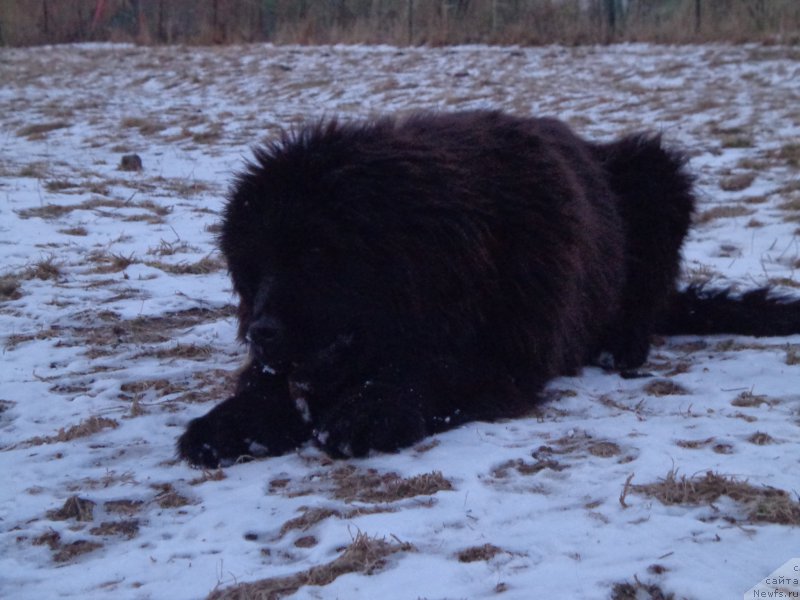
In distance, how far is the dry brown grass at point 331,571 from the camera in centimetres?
219

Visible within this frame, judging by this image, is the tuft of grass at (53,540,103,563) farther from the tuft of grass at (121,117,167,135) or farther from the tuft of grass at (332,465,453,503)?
the tuft of grass at (121,117,167,135)

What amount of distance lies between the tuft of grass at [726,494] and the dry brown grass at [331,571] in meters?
0.77

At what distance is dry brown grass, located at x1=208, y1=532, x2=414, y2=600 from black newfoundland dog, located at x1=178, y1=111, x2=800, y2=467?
72 cm

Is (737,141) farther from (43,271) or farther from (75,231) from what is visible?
(43,271)

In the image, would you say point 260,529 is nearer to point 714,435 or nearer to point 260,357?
point 260,357

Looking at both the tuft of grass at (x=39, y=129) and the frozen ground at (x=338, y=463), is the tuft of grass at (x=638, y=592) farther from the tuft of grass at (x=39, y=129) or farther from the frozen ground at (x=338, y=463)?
the tuft of grass at (x=39, y=129)

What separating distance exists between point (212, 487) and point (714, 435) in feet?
5.78

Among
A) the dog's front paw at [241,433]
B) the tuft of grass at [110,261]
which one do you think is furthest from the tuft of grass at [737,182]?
the dog's front paw at [241,433]

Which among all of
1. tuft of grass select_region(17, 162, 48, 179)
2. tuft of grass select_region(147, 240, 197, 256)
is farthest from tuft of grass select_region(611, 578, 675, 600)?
tuft of grass select_region(17, 162, 48, 179)

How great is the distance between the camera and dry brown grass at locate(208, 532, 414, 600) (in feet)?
7.18

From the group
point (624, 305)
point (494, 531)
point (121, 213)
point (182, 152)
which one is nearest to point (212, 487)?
point (494, 531)

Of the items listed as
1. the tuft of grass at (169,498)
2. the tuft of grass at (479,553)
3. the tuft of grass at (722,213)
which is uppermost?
the tuft of grass at (722,213)

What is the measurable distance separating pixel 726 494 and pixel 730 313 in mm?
2402

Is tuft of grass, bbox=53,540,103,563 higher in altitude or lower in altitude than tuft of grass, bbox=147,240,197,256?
lower
